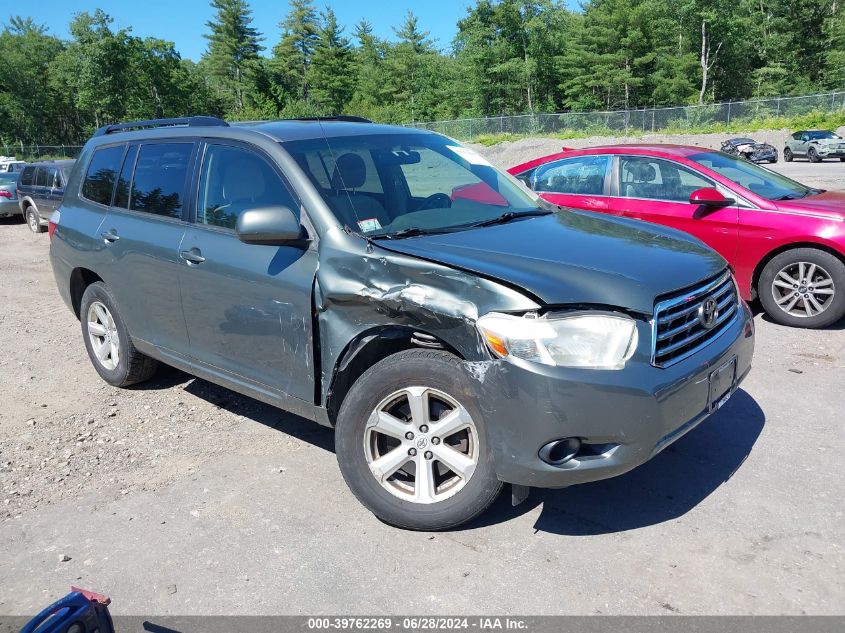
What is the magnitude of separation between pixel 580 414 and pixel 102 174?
421 cm

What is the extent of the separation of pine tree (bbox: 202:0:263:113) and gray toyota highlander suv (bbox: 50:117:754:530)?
287ft

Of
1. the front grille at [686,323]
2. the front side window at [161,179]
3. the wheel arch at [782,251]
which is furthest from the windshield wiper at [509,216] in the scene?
the wheel arch at [782,251]

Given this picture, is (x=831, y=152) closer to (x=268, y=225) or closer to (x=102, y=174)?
(x=102, y=174)

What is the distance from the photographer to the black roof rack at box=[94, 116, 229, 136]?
14.5ft

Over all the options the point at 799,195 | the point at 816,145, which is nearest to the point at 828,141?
the point at 816,145

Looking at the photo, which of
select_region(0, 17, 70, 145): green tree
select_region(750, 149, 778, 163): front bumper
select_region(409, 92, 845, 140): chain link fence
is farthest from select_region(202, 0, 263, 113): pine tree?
select_region(750, 149, 778, 163): front bumper

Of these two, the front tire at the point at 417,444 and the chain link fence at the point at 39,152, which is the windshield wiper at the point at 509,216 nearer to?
the front tire at the point at 417,444

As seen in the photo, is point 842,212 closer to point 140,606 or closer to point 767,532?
point 767,532

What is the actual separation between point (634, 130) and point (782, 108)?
9.17 m

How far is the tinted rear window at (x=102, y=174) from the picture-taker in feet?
16.9

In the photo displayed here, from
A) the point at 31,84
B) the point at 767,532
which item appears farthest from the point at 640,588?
the point at 31,84

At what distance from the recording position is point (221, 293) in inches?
156

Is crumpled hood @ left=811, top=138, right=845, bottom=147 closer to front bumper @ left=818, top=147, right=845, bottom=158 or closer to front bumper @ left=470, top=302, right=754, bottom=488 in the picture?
front bumper @ left=818, top=147, right=845, bottom=158

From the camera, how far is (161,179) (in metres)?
4.60
